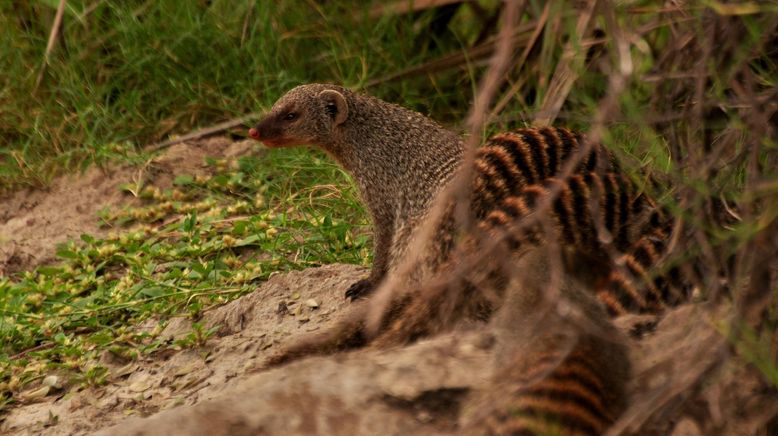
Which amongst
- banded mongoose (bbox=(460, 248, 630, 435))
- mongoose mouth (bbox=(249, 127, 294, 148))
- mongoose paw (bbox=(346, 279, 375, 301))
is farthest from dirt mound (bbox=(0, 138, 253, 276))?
banded mongoose (bbox=(460, 248, 630, 435))

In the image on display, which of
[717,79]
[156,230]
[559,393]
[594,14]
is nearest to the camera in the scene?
[594,14]

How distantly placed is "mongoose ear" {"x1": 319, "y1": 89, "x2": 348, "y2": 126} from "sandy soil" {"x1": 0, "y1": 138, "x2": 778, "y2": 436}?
568mm

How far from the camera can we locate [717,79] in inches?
55.2

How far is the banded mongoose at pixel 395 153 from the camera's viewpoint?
2.55 metres

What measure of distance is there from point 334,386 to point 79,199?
82.6 inches

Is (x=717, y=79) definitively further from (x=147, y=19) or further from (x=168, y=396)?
(x=147, y=19)

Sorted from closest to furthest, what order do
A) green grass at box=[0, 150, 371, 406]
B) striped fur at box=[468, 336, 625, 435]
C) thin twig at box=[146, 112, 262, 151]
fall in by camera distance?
striped fur at box=[468, 336, 625, 435] < green grass at box=[0, 150, 371, 406] < thin twig at box=[146, 112, 262, 151]

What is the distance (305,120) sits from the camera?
3.04 m

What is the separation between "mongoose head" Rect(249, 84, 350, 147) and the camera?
9.93 ft

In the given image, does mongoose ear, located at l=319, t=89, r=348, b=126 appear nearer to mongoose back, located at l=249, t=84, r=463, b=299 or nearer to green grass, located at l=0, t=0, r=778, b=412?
mongoose back, located at l=249, t=84, r=463, b=299

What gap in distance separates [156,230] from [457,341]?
5.37 feet

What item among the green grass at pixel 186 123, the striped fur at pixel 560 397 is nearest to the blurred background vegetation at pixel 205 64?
the green grass at pixel 186 123

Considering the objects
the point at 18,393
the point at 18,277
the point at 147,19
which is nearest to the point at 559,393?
the point at 18,393

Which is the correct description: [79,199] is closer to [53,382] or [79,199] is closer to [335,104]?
[335,104]
